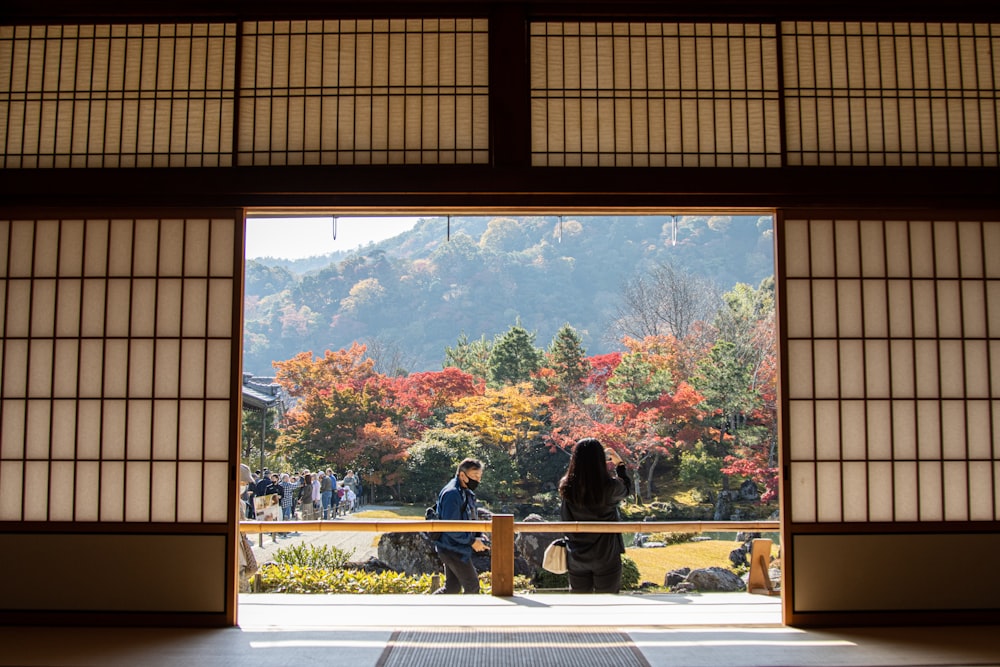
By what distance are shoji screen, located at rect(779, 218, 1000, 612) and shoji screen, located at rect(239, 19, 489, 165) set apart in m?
1.71

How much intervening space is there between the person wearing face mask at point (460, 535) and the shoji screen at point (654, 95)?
2.08m

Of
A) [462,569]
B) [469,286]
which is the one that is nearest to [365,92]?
[462,569]

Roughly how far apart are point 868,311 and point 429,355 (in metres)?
14.8

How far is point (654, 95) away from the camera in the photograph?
3.51 meters

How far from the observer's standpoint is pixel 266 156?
344cm

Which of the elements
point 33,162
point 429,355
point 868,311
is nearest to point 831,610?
point 868,311

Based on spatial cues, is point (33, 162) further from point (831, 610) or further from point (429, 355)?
point (429, 355)

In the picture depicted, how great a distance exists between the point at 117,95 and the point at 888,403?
4.06 metres

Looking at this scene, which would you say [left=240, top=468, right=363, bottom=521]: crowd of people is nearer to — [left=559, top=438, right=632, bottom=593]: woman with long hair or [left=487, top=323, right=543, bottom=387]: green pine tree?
[left=487, top=323, right=543, bottom=387]: green pine tree

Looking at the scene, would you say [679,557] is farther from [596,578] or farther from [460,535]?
[596,578]

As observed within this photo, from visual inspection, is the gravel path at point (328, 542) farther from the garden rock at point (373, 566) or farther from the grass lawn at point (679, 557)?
the grass lawn at point (679, 557)

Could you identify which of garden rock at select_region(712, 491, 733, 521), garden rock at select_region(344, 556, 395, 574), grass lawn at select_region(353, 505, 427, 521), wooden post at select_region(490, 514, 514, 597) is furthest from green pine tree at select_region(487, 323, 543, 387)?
wooden post at select_region(490, 514, 514, 597)

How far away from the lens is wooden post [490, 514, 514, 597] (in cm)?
407

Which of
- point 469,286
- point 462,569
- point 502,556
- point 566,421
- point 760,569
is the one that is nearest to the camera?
point 502,556
